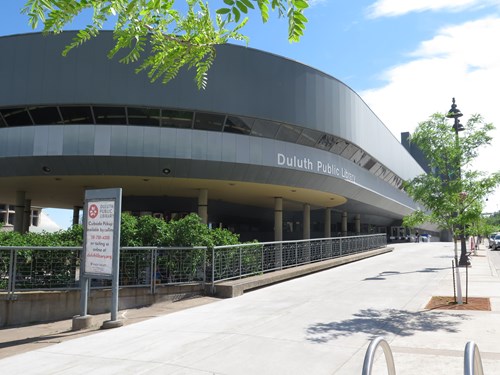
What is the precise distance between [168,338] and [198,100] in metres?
13.9

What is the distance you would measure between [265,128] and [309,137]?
3177 millimetres

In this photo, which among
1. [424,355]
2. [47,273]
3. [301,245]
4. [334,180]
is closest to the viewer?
[424,355]

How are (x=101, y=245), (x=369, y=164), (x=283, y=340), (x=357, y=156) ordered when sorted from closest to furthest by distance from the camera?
(x=283, y=340) → (x=101, y=245) → (x=357, y=156) → (x=369, y=164)

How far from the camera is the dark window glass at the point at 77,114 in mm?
18969

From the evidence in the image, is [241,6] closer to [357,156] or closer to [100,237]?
[100,237]

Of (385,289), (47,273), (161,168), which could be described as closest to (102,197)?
(47,273)

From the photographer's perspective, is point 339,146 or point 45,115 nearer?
point 45,115

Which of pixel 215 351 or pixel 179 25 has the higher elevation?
pixel 179 25

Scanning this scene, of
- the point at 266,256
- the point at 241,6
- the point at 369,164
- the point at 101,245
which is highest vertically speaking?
the point at 369,164

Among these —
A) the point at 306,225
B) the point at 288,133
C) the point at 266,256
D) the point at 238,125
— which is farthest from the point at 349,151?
the point at 266,256

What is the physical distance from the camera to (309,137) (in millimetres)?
23422

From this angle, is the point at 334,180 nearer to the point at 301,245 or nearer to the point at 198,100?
the point at 301,245

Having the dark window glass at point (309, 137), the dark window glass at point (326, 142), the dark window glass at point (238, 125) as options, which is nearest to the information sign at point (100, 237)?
the dark window glass at point (238, 125)

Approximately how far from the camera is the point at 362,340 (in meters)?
7.14
